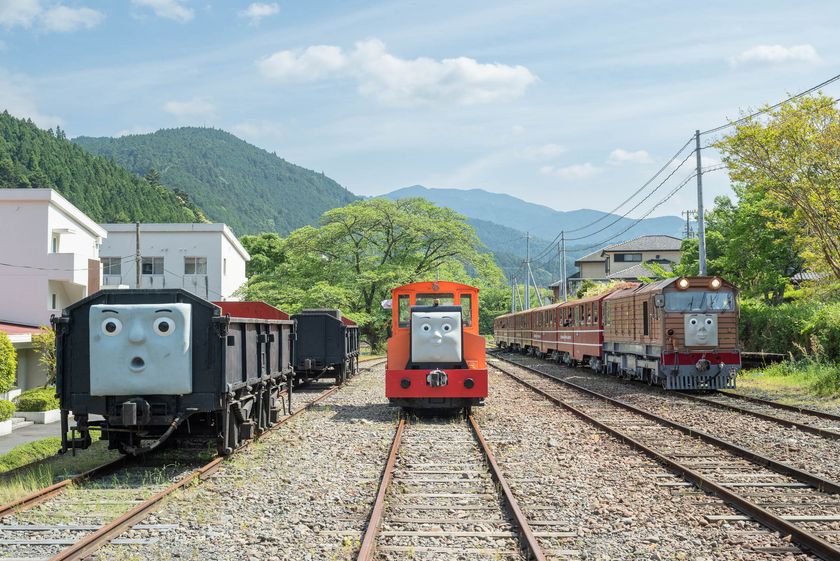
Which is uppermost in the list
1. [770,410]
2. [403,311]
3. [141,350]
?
[403,311]

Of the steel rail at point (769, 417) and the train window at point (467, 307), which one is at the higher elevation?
the train window at point (467, 307)

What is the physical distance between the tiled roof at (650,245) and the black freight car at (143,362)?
279ft

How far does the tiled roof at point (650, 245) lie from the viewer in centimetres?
9156

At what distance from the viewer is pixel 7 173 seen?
297ft

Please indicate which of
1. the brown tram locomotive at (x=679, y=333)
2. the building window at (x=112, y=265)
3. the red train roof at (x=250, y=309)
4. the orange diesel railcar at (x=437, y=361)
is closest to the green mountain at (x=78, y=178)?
the building window at (x=112, y=265)

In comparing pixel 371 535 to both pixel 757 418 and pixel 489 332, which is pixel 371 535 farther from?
pixel 489 332

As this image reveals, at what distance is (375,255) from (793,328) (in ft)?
90.4

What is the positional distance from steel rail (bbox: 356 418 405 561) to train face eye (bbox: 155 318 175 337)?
118 inches

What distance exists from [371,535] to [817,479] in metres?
5.28

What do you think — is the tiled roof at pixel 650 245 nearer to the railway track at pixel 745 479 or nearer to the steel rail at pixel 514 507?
the railway track at pixel 745 479

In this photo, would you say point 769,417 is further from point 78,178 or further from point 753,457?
point 78,178

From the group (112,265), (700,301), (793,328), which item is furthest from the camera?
(112,265)

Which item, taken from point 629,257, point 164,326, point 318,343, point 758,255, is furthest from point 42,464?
point 629,257

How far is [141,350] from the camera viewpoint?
373 inches
